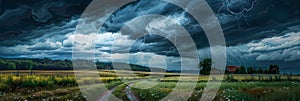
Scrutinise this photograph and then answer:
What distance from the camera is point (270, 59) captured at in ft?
29.0

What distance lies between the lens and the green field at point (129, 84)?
29.3 ft

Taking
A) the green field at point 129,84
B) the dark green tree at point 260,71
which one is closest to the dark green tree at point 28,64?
the green field at point 129,84

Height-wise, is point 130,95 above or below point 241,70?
below

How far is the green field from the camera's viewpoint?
8.92 m

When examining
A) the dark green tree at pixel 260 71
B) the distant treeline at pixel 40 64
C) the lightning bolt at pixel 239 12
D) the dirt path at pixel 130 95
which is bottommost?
the dirt path at pixel 130 95

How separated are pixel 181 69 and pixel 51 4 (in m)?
3.67

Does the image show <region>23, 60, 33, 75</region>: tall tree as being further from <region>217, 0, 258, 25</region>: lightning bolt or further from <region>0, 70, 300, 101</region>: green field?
<region>217, 0, 258, 25</region>: lightning bolt

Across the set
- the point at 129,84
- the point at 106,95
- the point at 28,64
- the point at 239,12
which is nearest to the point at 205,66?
the point at 239,12

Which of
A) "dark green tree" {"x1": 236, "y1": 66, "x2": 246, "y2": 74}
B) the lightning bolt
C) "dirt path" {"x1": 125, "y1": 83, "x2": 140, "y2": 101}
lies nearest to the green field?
"dirt path" {"x1": 125, "y1": 83, "x2": 140, "y2": 101}

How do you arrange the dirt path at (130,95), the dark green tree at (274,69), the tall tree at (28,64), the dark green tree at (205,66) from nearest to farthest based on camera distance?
the dark green tree at (274,69) → the dark green tree at (205,66) → the dirt path at (130,95) → the tall tree at (28,64)

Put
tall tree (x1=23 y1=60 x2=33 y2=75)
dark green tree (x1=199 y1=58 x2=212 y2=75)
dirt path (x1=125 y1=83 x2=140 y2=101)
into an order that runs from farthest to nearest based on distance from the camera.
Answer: tall tree (x1=23 y1=60 x2=33 y2=75) < dirt path (x1=125 y1=83 x2=140 y2=101) < dark green tree (x1=199 y1=58 x2=212 y2=75)

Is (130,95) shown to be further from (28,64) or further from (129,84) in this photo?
(28,64)

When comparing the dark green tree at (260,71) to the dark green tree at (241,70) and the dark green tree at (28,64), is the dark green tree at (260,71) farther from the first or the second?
the dark green tree at (28,64)

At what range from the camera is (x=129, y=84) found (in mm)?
9547
